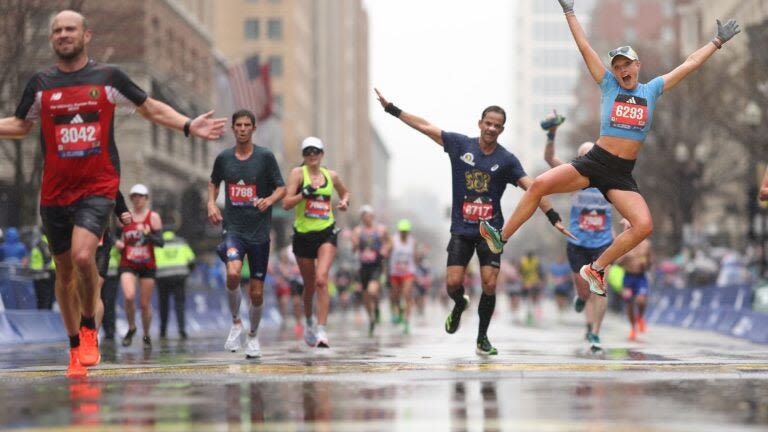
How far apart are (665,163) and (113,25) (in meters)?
31.9

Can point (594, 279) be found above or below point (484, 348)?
above

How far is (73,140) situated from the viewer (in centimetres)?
996

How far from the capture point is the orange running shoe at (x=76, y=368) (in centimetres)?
1009

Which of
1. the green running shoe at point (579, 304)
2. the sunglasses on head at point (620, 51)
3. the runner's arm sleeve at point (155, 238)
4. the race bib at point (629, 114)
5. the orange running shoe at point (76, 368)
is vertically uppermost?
the sunglasses on head at point (620, 51)

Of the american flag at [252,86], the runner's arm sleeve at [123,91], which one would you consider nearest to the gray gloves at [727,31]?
the runner's arm sleeve at [123,91]

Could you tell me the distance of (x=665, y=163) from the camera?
5881 cm

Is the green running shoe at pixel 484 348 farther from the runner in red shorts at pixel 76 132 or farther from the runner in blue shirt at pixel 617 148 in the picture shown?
the runner in red shorts at pixel 76 132

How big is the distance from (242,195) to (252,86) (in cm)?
5172

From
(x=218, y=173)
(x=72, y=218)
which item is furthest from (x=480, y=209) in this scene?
(x=72, y=218)

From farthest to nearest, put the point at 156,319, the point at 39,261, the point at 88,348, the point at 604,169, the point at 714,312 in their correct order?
the point at 714,312 < the point at 156,319 < the point at 39,261 < the point at 604,169 < the point at 88,348

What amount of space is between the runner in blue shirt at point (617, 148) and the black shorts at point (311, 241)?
3.22 m

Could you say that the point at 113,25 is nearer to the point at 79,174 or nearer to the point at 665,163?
the point at 79,174

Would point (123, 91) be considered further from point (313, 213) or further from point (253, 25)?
point (253, 25)

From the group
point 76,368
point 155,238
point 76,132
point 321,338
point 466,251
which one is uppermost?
point 76,132
